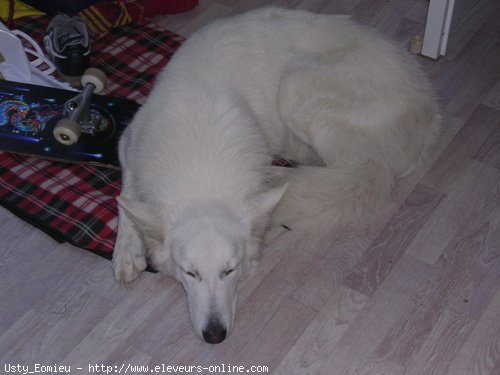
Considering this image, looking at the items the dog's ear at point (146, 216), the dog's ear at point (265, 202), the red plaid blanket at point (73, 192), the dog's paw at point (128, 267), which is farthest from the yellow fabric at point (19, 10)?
the dog's ear at point (265, 202)

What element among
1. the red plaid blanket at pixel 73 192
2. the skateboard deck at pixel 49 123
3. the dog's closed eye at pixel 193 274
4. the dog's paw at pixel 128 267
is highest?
the dog's closed eye at pixel 193 274

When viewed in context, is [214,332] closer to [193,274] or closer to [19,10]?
[193,274]

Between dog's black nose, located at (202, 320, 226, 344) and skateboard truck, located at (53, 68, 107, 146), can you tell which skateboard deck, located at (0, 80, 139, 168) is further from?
dog's black nose, located at (202, 320, 226, 344)

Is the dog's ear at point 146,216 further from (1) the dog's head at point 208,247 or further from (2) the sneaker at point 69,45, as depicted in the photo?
(2) the sneaker at point 69,45

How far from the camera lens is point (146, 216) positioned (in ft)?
6.72

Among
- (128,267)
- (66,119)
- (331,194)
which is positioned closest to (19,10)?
(66,119)

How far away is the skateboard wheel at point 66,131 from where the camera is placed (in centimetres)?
255

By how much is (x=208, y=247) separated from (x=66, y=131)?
971mm

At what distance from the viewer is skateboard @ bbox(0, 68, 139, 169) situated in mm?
2781

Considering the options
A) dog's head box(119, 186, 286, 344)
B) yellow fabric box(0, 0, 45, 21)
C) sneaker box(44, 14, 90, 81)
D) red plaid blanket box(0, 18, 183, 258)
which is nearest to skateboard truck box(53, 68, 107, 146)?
red plaid blanket box(0, 18, 183, 258)

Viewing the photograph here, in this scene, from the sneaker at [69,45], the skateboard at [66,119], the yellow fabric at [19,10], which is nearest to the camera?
the skateboard at [66,119]

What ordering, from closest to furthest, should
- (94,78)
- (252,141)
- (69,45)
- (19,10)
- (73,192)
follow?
(252,141)
(73,192)
(94,78)
(69,45)
(19,10)

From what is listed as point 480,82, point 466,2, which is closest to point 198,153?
point 480,82

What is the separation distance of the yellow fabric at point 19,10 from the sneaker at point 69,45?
1.60 feet
